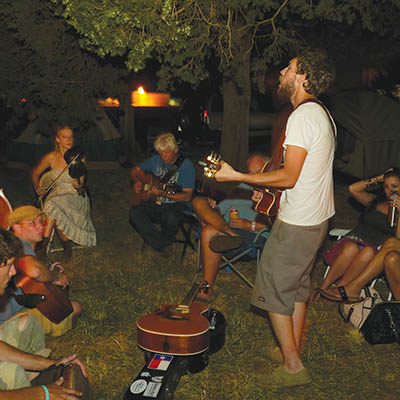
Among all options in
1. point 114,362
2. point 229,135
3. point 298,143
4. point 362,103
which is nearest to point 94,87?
point 229,135

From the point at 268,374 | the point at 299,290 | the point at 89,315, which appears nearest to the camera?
the point at 299,290

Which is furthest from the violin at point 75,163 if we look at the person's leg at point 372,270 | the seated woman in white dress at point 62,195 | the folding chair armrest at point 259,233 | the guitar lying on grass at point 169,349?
the person's leg at point 372,270

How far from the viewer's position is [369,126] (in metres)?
10.5

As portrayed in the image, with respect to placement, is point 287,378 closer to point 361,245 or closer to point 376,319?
point 376,319

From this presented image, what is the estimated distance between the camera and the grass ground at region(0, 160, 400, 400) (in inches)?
145

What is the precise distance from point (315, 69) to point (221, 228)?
2375 millimetres

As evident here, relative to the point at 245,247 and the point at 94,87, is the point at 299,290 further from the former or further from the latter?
the point at 94,87

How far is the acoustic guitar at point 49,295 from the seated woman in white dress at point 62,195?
1.93 m

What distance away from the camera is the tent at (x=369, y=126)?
10.4m

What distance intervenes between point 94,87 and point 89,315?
18.4 ft

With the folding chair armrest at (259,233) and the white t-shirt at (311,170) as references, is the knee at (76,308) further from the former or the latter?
the white t-shirt at (311,170)

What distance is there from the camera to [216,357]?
13.5ft

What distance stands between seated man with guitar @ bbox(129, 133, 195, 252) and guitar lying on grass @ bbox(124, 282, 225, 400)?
7.55ft

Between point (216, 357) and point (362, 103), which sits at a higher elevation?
point (362, 103)
